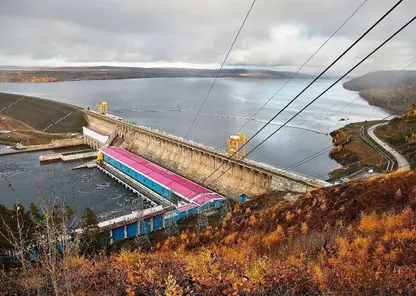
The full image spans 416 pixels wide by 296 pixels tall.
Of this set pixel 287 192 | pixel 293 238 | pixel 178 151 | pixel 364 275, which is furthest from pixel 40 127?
pixel 364 275

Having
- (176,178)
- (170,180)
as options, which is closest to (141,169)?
(176,178)

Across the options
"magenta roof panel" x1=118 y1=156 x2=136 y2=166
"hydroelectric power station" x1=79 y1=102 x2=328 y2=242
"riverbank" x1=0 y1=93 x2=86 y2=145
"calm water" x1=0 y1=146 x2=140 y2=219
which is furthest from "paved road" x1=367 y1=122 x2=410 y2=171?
"riverbank" x1=0 y1=93 x2=86 y2=145

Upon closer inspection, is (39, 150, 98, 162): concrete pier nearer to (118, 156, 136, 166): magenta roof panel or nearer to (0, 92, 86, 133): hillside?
(118, 156, 136, 166): magenta roof panel

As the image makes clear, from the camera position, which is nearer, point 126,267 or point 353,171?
point 126,267

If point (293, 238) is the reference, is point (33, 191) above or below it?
below

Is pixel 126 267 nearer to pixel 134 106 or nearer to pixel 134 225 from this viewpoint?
pixel 134 225
